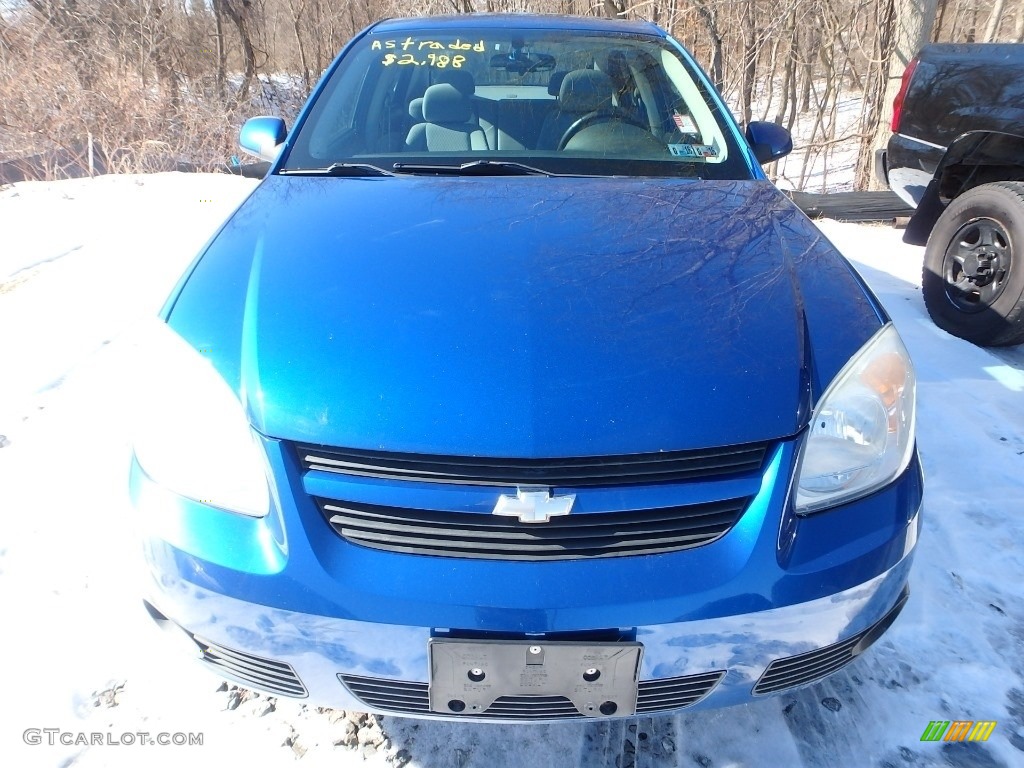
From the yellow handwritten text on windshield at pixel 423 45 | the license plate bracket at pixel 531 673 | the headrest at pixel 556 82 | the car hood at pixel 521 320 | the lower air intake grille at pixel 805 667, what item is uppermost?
the yellow handwritten text on windshield at pixel 423 45

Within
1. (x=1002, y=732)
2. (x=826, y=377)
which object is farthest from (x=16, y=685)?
(x=1002, y=732)

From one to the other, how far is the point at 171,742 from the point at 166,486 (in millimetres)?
661

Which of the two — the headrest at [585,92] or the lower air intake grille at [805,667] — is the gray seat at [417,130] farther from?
the lower air intake grille at [805,667]

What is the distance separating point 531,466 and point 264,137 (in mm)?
2021

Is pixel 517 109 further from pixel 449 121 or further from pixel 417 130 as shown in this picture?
pixel 417 130

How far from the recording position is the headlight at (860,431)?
133cm

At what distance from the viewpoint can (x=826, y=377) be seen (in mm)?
1375

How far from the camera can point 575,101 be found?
2586 mm

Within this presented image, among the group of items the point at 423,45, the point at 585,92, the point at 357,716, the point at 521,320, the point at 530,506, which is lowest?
the point at 357,716

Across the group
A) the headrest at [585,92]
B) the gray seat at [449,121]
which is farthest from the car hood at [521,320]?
the headrest at [585,92]

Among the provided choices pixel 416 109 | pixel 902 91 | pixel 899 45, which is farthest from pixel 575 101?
pixel 899 45

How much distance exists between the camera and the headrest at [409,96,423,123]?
8.33 ft

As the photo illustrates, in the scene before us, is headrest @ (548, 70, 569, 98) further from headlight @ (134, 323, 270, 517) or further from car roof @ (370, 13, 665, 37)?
headlight @ (134, 323, 270, 517)

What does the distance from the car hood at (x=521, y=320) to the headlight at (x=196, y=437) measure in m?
0.04
